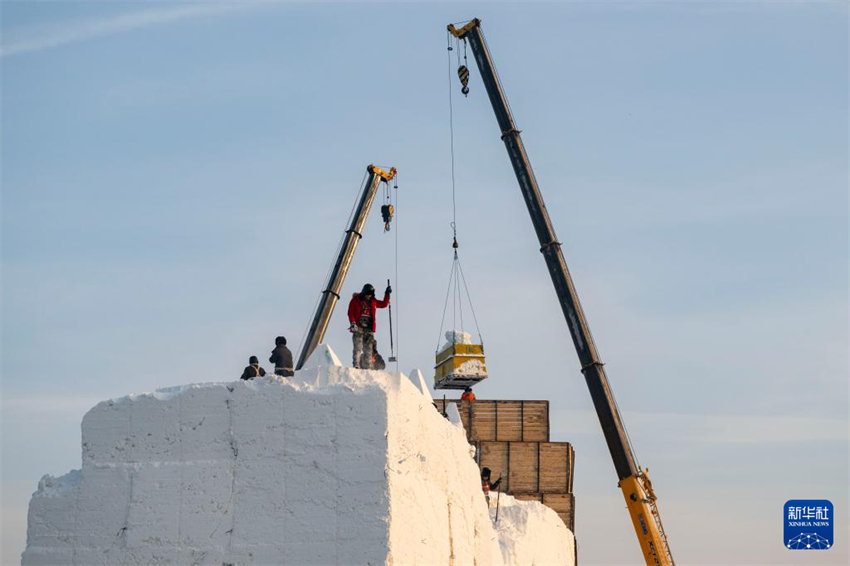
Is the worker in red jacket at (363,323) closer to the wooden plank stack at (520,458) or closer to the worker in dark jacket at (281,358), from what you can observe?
the worker in dark jacket at (281,358)

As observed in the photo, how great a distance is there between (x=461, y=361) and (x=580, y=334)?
282 cm

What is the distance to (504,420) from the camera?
1091 inches

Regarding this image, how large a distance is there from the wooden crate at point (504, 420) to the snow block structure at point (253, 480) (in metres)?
14.6

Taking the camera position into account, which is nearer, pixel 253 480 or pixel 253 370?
pixel 253 480

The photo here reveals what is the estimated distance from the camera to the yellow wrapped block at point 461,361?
87.8 ft

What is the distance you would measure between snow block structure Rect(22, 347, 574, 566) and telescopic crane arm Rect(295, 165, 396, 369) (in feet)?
59.0

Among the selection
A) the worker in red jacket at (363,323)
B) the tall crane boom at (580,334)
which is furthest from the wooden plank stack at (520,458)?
the worker in red jacket at (363,323)

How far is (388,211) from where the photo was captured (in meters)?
32.5

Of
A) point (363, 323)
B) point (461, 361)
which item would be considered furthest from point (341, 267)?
point (363, 323)

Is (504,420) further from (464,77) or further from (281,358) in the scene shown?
(281,358)

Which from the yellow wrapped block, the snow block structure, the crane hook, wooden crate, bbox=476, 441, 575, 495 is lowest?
the snow block structure

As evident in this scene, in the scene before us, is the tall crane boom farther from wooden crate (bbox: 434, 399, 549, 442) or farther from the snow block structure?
the snow block structure

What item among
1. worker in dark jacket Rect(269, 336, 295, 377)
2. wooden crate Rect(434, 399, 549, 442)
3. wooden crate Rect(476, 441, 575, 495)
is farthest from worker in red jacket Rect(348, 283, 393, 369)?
wooden crate Rect(434, 399, 549, 442)

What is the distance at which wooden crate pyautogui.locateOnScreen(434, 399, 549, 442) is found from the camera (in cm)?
2750
